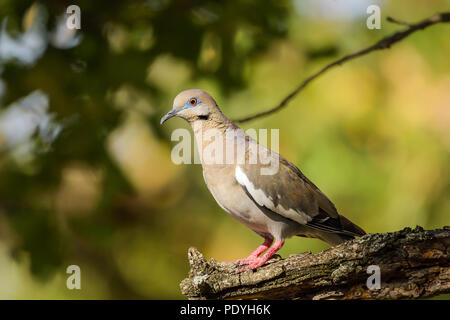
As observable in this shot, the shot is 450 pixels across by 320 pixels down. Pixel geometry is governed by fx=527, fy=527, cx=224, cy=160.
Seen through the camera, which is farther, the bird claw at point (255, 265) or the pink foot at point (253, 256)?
the pink foot at point (253, 256)

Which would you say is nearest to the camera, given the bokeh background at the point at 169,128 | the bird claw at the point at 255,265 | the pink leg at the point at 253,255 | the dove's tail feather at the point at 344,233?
the bird claw at the point at 255,265

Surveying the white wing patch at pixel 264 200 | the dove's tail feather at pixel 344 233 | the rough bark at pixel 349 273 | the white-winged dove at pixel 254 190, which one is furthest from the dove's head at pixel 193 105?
the dove's tail feather at pixel 344 233

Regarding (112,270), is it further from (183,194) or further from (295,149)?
(295,149)

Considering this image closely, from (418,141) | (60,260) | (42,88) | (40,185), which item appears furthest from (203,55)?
(418,141)

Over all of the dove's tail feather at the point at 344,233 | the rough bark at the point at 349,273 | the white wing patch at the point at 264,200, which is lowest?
the rough bark at the point at 349,273

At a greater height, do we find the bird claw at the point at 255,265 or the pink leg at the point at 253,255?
the pink leg at the point at 253,255

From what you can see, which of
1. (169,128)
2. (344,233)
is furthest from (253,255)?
(169,128)

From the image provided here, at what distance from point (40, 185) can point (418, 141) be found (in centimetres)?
445

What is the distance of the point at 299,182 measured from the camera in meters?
3.68

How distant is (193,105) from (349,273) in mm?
1427

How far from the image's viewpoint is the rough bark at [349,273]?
2.92 m

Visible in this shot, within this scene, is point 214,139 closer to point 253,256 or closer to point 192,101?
point 192,101

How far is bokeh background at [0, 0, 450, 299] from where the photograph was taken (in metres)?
4.98

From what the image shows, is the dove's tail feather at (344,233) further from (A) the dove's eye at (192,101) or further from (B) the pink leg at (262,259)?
(A) the dove's eye at (192,101)
